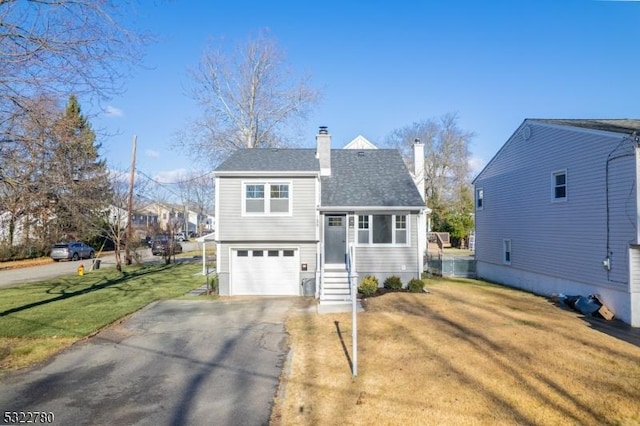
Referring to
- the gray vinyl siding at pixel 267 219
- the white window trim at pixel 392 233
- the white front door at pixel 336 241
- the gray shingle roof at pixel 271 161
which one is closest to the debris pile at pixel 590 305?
the white window trim at pixel 392 233

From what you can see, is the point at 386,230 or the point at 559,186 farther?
the point at 386,230

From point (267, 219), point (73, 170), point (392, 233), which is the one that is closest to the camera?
point (73, 170)

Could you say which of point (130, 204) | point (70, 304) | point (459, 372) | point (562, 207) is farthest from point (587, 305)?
point (130, 204)

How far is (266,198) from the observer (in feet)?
55.3

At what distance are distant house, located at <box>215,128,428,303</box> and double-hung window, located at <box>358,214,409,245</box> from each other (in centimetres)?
4

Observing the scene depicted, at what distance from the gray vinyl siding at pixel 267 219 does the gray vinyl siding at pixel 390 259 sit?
90.5 inches

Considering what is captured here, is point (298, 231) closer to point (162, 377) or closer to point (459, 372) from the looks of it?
point (162, 377)

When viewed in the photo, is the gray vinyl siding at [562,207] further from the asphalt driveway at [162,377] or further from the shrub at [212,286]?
the shrub at [212,286]

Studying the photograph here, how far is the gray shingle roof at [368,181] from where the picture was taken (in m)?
17.4

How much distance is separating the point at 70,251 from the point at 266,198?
25488 millimetres

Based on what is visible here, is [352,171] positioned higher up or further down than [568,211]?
higher up

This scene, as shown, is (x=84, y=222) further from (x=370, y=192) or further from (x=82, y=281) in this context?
(x=82, y=281)

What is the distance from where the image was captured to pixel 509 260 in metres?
19.7

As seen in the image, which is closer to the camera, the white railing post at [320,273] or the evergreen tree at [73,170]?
the evergreen tree at [73,170]
